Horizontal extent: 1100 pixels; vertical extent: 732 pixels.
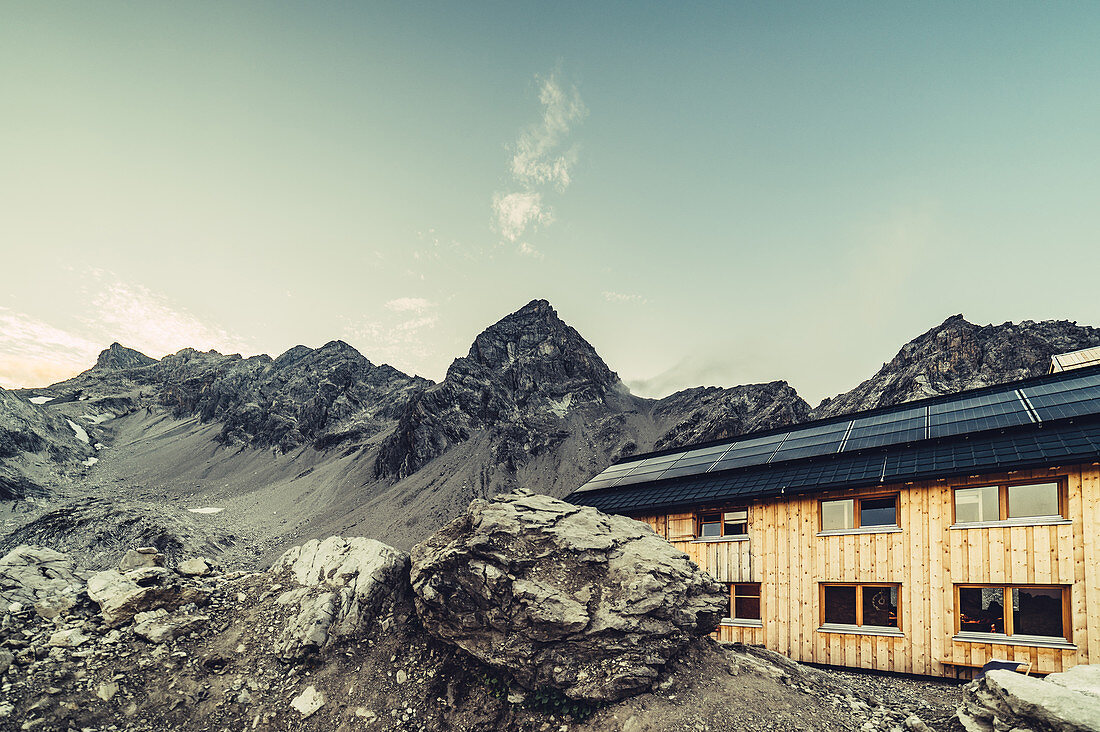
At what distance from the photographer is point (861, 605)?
18016 mm

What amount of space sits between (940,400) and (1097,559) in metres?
11.6

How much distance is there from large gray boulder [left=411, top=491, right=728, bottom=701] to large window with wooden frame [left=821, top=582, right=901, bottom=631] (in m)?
7.35

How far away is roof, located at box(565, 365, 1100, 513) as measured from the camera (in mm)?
16625

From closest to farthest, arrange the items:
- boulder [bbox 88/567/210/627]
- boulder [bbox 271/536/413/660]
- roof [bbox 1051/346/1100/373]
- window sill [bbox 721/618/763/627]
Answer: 1. boulder [bbox 88/567/210/627]
2. boulder [bbox 271/536/413/660]
3. window sill [bbox 721/618/763/627]
4. roof [bbox 1051/346/1100/373]

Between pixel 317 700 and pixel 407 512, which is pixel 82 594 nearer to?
pixel 317 700

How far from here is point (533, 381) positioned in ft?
432

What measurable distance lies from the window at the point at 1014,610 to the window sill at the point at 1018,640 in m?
0.13

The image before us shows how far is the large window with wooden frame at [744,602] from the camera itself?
20391mm

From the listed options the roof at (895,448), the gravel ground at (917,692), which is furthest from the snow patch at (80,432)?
the gravel ground at (917,692)

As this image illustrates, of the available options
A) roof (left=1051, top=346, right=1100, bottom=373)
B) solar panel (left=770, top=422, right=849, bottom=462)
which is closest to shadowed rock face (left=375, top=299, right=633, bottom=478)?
solar panel (left=770, top=422, right=849, bottom=462)

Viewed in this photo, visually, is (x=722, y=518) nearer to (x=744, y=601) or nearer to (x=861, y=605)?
(x=744, y=601)

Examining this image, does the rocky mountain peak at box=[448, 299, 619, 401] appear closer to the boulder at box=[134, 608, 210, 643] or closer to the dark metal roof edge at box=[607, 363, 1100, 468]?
the dark metal roof edge at box=[607, 363, 1100, 468]

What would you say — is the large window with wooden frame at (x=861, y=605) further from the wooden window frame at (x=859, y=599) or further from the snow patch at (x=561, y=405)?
the snow patch at (x=561, y=405)

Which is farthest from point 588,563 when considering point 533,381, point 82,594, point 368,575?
point 533,381
